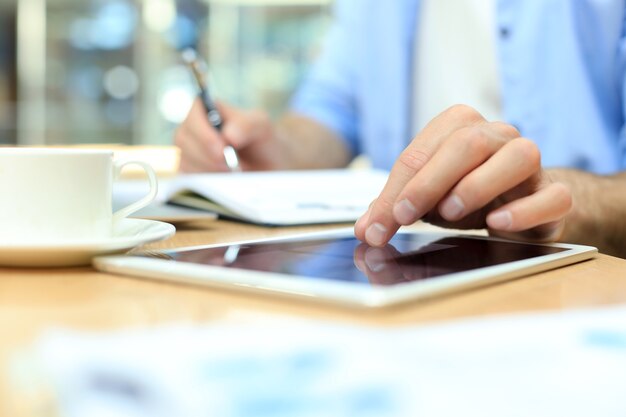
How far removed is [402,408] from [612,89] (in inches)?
40.5

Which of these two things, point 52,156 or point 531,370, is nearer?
point 531,370

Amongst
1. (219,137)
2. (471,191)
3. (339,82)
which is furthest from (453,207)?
(339,82)

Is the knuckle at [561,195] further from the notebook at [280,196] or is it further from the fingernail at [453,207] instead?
the notebook at [280,196]

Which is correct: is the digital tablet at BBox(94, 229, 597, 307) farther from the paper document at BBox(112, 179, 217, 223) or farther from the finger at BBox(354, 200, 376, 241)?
the paper document at BBox(112, 179, 217, 223)

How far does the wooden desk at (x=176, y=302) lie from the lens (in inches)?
12.1

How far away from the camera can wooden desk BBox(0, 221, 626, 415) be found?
0.31 metres

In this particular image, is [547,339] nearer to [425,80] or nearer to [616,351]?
[616,351]

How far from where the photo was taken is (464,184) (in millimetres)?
500

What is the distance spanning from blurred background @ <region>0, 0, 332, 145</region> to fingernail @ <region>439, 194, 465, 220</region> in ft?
10.4

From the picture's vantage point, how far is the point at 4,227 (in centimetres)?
43

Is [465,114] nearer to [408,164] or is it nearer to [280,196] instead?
[408,164]

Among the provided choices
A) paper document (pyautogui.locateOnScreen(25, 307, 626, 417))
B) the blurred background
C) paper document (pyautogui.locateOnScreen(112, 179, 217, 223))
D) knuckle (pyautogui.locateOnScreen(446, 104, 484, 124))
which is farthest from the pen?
the blurred background

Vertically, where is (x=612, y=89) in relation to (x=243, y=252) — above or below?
above

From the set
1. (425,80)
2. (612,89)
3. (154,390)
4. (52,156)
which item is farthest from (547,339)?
(425,80)
